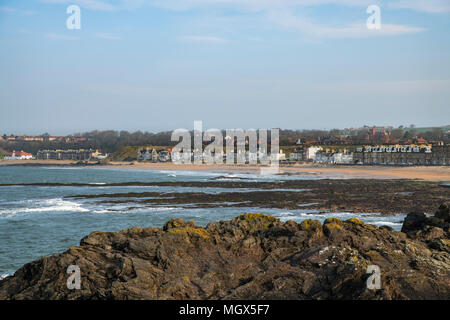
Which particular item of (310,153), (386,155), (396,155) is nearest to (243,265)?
(396,155)

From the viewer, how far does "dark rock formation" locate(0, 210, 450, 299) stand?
30.9 ft

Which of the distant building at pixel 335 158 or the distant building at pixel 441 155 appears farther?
the distant building at pixel 335 158

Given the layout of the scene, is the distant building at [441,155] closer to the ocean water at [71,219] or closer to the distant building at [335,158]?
the distant building at [335,158]

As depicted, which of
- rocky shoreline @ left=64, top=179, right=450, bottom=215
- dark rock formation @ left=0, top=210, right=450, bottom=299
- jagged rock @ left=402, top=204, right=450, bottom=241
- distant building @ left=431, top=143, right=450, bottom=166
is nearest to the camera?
dark rock formation @ left=0, top=210, right=450, bottom=299

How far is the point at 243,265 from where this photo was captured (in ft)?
35.4

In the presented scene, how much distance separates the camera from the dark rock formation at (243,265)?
9430mm

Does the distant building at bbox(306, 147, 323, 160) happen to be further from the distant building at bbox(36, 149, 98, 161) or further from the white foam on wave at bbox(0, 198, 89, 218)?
the white foam on wave at bbox(0, 198, 89, 218)

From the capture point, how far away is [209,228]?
12805 millimetres

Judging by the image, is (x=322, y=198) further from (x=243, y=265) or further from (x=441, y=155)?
(x=441, y=155)

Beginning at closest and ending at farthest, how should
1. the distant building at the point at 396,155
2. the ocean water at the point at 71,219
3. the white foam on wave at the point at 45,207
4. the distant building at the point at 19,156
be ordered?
the ocean water at the point at 71,219 < the white foam on wave at the point at 45,207 < the distant building at the point at 396,155 < the distant building at the point at 19,156

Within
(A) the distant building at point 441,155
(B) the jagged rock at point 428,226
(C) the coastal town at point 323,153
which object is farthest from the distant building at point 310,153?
(B) the jagged rock at point 428,226
